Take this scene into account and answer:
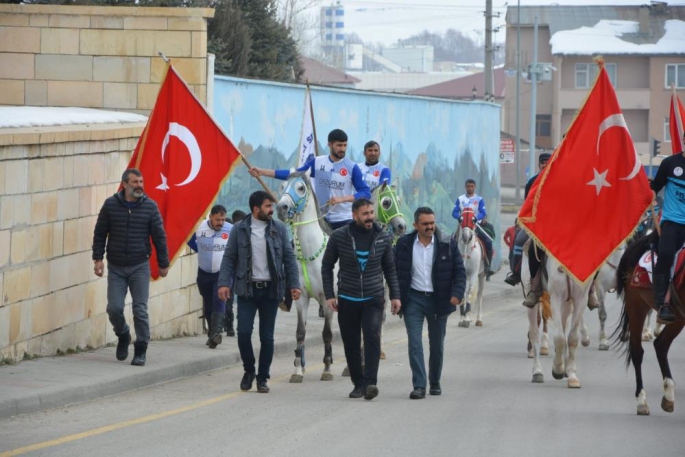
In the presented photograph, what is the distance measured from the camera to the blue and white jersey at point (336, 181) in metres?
14.5

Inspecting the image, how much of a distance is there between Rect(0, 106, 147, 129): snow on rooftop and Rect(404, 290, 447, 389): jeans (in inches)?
189

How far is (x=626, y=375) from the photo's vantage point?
14758 mm

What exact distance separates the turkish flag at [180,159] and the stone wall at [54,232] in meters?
0.76

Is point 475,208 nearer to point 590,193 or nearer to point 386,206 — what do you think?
point 386,206

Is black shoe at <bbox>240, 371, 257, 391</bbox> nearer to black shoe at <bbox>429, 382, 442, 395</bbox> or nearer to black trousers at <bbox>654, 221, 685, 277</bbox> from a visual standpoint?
black shoe at <bbox>429, 382, 442, 395</bbox>

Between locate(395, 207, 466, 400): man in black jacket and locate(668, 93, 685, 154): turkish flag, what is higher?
locate(668, 93, 685, 154): turkish flag

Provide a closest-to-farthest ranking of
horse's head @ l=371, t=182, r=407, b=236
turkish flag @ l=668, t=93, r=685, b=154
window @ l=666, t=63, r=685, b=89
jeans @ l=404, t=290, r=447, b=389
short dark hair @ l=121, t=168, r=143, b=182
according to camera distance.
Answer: jeans @ l=404, t=290, r=447, b=389, turkish flag @ l=668, t=93, r=685, b=154, short dark hair @ l=121, t=168, r=143, b=182, horse's head @ l=371, t=182, r=407, b=236, window @ l=666, t=63, r=685, b=89

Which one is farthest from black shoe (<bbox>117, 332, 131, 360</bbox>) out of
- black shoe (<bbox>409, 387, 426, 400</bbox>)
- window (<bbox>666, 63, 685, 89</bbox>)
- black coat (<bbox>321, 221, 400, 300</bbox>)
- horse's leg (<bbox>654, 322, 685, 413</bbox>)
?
window (<bbox>666, 63, 685, 89</bbox>)

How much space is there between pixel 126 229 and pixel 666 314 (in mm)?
5873

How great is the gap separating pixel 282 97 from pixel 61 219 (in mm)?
9015

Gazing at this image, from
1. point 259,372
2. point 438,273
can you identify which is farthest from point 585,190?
point 259,372

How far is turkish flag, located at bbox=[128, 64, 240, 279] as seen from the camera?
1445 centimetres

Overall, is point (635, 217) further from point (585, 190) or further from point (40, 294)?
point (40, 294)

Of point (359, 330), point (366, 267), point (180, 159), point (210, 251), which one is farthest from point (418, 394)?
point (210, 251)
